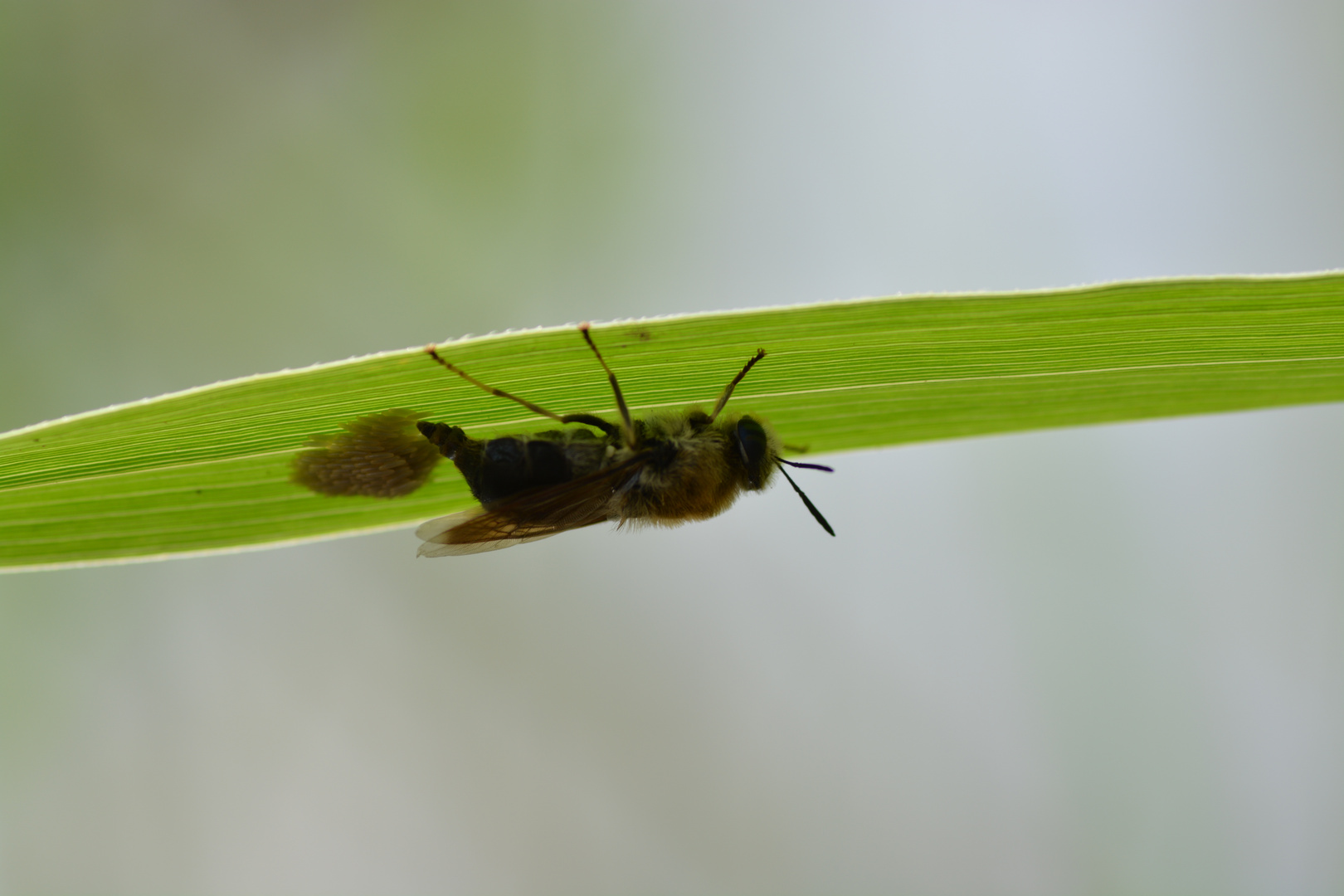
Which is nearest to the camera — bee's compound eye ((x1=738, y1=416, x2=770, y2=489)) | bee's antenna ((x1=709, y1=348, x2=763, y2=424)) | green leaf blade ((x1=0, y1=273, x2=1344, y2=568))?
green leaf blade ((x1=0, y1=273, x2=1344, y2=568))

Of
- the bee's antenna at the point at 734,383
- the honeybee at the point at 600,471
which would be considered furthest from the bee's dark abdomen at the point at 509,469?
the bee's antenna at the point at 734,383

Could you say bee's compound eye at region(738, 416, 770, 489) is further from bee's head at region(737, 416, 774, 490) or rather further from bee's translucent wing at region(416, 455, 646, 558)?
bee's translucent wing at region(416, 455, 646, 558)

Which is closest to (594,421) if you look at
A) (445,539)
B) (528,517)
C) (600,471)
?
(600,471)

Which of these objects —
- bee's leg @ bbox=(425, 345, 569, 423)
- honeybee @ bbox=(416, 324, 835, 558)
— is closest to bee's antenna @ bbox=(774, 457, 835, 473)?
honeybee @ bbox=(416, 324, 835, 558)

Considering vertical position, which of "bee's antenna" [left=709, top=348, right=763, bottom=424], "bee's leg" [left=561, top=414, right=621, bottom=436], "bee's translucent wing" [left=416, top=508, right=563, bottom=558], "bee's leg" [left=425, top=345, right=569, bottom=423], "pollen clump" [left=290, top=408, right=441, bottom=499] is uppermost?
"bee's antenna" [left=709, top=348, right=763, bottom=424]

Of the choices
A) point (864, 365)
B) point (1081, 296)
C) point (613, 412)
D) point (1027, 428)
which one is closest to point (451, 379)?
point (613, 412)

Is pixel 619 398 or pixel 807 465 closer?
pixel 619 398

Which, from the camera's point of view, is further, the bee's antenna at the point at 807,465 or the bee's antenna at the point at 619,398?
the bee's antenna at the point at 807,465

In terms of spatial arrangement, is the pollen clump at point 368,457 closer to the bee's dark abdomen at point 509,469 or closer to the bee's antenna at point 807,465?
the bee's dark abdomen at point 509,469

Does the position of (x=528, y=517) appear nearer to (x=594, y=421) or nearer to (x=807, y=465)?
(x=594, y=421)
